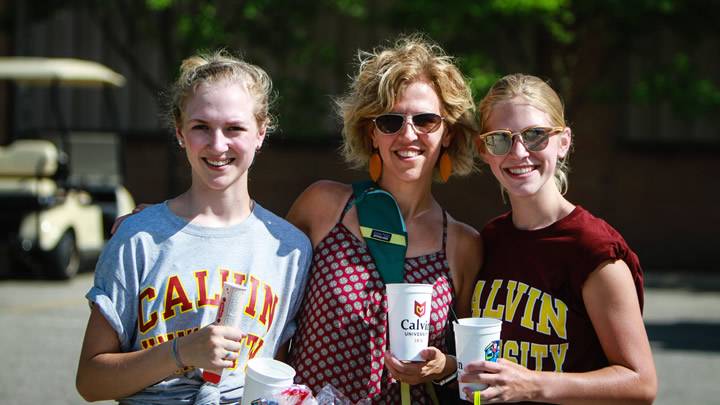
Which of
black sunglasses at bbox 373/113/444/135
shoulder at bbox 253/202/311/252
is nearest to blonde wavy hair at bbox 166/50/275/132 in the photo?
shoulder at bbox 253/202/311/252

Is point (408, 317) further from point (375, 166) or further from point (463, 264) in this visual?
point (375, 166)

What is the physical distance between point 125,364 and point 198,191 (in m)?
0.58

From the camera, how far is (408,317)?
2.99m

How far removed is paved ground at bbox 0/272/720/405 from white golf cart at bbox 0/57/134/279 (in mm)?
454

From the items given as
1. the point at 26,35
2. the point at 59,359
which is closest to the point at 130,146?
the point at 26,35

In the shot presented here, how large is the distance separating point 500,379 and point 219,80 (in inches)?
47.4

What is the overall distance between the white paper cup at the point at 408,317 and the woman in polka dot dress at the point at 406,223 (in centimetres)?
5

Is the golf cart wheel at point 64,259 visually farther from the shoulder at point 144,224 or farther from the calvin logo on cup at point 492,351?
the calvin logo on cup at point 492,351

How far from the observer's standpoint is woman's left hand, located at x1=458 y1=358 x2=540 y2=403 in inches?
113

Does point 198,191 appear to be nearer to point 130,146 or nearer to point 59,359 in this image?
point 59,359

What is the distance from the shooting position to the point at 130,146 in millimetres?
20484

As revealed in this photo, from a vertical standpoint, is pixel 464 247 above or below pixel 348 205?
below

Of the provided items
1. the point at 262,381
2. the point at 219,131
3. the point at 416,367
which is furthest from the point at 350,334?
the point at 219,131

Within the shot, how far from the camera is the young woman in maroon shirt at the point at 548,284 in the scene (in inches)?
120
